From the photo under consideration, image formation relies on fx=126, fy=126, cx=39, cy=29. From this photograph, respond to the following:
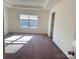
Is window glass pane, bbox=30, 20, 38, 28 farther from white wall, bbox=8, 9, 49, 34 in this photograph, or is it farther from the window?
white wall, bbox=8, 9, 49, 34

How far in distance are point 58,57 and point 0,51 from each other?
12.9 feet

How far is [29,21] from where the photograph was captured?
12.9 meters

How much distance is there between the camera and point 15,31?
12578 millimetres

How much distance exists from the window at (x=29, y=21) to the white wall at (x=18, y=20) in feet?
1.16

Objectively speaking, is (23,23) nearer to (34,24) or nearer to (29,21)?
(29,21)

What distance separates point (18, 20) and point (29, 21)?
3.66 ft

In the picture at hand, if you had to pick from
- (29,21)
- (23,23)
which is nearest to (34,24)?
(29,21)

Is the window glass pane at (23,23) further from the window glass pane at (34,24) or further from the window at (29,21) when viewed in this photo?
the window glass pane at (34,24)

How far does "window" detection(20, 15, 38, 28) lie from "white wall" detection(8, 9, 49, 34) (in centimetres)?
35

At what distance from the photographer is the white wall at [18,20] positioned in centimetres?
1246

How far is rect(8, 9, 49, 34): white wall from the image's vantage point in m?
12.5

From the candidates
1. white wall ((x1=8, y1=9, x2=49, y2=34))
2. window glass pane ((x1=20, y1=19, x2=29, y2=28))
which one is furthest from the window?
white wall ((x1=8, y1=9, x2=49, y2=34))

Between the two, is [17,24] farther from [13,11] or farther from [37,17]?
[37,17]

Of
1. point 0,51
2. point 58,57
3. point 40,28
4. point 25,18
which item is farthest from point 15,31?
point 0,51
